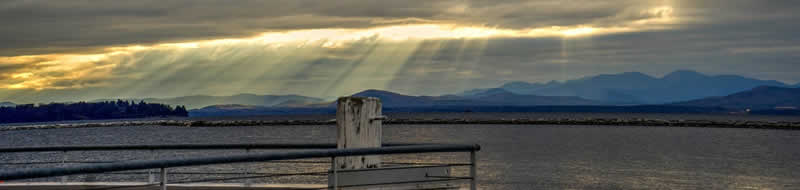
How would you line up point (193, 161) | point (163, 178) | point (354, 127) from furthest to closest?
point (354, 127), point (163, 178), point (193, 161)

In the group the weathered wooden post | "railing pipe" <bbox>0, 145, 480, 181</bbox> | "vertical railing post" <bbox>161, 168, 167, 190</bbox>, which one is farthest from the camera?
the weathered wooden post

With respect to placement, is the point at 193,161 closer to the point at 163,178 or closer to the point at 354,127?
the point at 163,178

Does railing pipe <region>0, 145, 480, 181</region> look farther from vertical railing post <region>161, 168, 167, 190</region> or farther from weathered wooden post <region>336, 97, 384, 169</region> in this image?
weathered wooden post <region>336, 97, 384, 169</region>

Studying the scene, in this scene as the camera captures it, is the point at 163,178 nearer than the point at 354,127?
Yes

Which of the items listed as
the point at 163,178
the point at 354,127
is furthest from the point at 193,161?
the point at 354,127

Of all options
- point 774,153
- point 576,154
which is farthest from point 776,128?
point 576,154

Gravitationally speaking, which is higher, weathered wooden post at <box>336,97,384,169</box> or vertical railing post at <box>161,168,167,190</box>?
weathered wooden post at <box>336,97,384,169</box>

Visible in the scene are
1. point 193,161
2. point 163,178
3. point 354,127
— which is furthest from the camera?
point 354,127

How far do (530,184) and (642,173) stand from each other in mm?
10701

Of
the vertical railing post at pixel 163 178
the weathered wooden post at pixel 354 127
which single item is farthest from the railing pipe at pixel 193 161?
the weathered wooden post at pixel 354 127

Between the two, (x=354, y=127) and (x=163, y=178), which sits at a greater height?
(x=354, y=127)

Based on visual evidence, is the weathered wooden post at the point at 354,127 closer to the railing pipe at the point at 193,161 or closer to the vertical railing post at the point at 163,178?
the railing pipe at the point at 193,161

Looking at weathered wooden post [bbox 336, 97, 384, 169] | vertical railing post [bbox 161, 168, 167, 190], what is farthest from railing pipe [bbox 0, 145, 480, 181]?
weathered wooden post [bbox 336, 97, 384, 169]

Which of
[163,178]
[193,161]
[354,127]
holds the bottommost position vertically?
[163,178]
